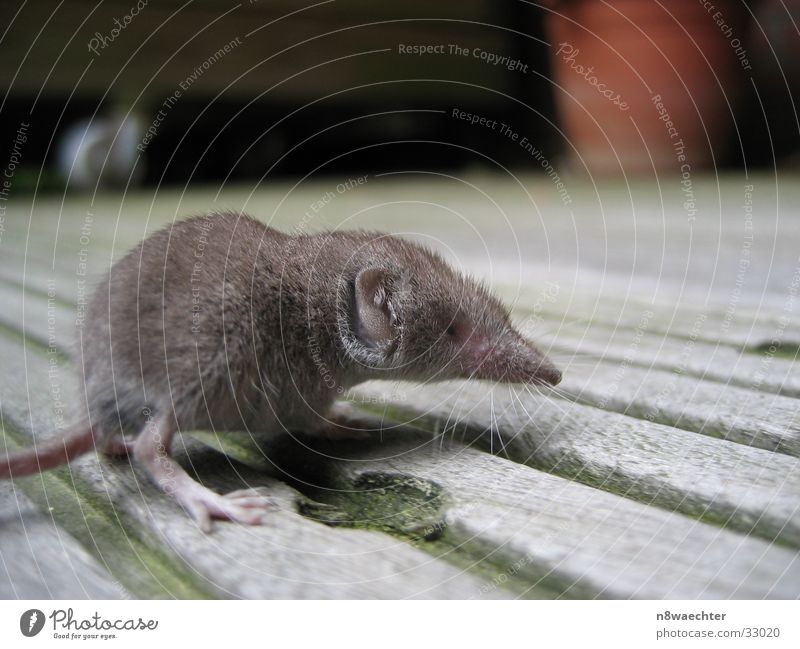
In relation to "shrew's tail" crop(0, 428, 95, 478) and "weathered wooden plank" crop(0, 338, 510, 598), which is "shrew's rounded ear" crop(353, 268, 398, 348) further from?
"shrew's tail" crop(0, 428, 95, 478)

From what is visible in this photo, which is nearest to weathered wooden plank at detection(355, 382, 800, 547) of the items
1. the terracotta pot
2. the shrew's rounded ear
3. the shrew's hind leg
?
the shrew's rounded ear

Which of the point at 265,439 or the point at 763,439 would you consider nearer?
the point at 763,439

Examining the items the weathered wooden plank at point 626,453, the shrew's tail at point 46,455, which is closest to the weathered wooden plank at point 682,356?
the weathered wooden plank at point 626,453

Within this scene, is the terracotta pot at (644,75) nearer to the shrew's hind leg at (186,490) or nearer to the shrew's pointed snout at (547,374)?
the shrew's pointed snout at (547,374)

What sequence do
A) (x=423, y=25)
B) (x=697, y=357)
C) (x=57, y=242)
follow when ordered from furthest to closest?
1. (x=57, y=242)
2. (x=423, y=25)
3. (x=697, y=357)

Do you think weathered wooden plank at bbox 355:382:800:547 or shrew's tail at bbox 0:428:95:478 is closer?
weathered wooden plank at bbox 355:382:800:547

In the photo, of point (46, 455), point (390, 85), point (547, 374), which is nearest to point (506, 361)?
point (547, 374)

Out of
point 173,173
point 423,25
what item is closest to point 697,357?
point 423,25
